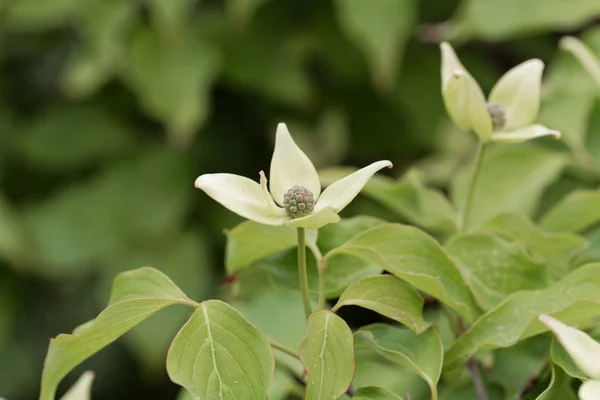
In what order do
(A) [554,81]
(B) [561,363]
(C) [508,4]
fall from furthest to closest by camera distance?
1. (C) [508,4]
2. (A) [554,81]
3. (B) [561,363]

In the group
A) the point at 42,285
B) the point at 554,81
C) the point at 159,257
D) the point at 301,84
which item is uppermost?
the point at 554,81

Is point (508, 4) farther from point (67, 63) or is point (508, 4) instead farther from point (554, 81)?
A: point (67, 63)

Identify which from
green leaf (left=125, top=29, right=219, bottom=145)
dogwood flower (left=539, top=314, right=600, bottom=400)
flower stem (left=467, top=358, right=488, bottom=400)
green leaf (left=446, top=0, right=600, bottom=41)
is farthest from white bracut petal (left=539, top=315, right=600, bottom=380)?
green leaf (left=125, top=29, right=219, bottom=145)

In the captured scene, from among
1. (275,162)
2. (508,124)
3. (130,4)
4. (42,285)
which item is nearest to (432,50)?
(130,4)

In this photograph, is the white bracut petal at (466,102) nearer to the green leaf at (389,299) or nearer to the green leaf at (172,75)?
the green leaf at (389,299)

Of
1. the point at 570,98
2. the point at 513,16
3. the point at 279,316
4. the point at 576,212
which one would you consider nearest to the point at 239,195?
the point at 279,316

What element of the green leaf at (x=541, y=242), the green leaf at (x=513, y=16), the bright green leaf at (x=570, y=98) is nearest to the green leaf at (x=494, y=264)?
the green leaf at (x=541, y=242)

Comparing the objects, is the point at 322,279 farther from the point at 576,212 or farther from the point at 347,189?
the point at 576,212

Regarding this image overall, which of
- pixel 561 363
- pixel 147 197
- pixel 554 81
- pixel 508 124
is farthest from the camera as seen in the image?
pixel 147 197
